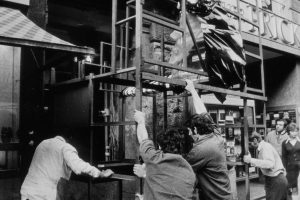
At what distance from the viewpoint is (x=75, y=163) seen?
A: 390cm

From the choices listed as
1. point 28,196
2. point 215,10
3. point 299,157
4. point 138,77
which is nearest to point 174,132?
point 138,77

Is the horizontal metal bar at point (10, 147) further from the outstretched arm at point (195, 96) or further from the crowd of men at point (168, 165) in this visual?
the outstretched arm at point (195, 96)

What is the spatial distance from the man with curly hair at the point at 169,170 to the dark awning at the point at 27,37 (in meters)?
1.52

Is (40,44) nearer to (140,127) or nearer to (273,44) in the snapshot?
(140,127)

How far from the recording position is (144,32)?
23.1ft

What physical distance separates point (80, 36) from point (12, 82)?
8.68 ft

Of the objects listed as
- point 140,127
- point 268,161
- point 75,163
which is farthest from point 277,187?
point 75,163

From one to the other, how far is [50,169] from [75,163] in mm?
340

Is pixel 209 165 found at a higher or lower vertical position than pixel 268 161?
higher

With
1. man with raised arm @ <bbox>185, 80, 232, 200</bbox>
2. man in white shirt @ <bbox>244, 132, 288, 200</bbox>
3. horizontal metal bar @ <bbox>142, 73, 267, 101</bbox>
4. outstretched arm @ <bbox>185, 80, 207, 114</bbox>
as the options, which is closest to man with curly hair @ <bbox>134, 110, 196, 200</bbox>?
man with raised arm @ <bbox>185, 80, 232, 200</bbox>

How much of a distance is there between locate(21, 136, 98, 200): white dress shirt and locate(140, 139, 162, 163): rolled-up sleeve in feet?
2.89

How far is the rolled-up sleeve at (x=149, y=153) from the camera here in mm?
3109

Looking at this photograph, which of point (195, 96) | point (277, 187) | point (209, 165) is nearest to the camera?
point (209, 165)

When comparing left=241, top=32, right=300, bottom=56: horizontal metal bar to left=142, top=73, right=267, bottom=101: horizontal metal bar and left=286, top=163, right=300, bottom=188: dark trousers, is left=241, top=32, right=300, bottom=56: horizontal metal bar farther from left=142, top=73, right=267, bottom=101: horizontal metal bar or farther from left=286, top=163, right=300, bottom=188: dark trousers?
left=142, top=73, right=267, bottom=101: horizontal metal bar
